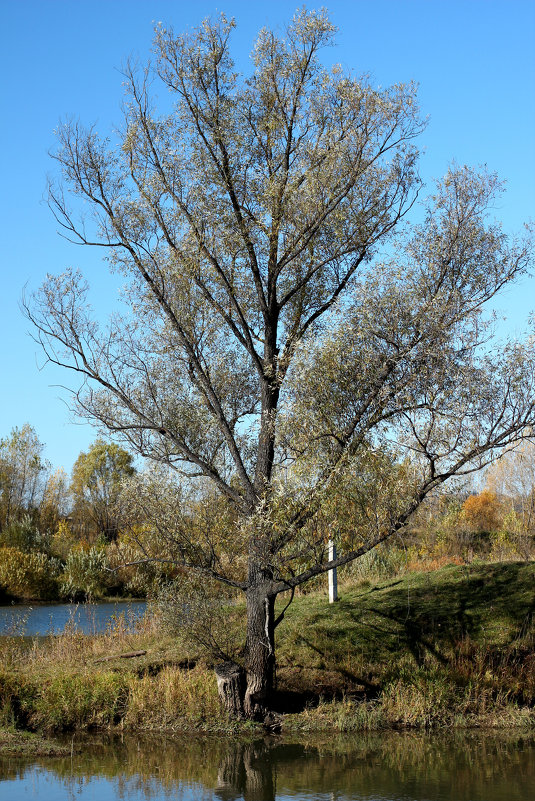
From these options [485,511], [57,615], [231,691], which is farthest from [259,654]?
[485,511]

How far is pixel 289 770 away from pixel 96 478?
131 feet

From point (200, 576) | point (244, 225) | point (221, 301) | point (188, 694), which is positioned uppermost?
point (244, 225)

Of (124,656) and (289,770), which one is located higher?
(124,656)

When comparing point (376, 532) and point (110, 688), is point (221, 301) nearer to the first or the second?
point (376, 532)

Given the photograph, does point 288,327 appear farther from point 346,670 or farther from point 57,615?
point 57,615

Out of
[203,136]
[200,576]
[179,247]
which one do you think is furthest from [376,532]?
[203,136]

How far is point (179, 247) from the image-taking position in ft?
41.8

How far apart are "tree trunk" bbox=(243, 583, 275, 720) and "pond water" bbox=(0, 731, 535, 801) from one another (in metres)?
0.84

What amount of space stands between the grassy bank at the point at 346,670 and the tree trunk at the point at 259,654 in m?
0.46

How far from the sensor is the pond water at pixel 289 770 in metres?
8.81

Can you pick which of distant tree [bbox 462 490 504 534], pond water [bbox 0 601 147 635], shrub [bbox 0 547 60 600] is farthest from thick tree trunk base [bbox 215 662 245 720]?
shrub [bbox 0 547 60 600]

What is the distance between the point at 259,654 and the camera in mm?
11781

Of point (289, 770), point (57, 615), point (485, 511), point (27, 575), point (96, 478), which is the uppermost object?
point (96, 478)

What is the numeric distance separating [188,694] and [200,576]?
181 centimetres
